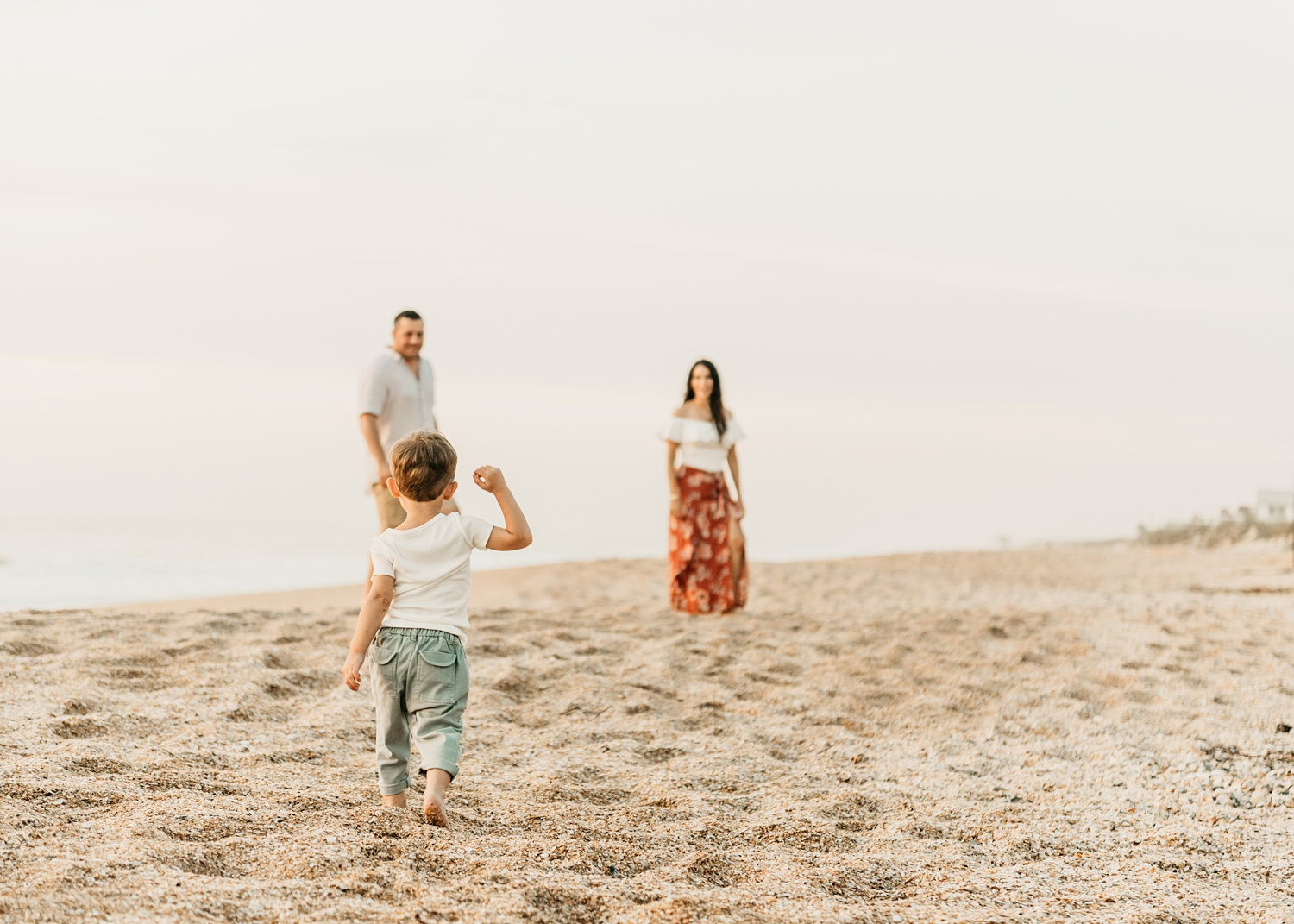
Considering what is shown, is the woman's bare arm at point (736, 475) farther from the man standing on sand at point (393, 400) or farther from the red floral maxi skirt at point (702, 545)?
the man standing on sand at point (393, 400)

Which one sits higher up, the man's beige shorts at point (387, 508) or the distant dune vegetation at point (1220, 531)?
the man's beige shorts at point (387, 508)

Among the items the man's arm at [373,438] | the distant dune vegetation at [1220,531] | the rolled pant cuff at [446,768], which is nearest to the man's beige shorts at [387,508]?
the man's arm at [373,438]

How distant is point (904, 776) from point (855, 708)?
92 centimetres

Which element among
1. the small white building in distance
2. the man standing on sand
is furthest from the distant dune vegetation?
the man standing on sand

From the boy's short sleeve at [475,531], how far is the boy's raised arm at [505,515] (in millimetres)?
13

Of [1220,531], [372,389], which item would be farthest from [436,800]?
[1220,531]

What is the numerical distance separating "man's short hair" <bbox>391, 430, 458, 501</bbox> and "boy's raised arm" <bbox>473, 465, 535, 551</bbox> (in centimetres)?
10

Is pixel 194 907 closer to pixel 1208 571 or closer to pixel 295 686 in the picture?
pixel 295 686

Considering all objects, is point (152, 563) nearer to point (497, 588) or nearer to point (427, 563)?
point (497, 588)

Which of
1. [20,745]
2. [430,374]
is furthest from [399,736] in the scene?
[430,374]

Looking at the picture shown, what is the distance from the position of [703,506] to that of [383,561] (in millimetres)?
4439

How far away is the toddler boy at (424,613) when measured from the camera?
9.43 feet

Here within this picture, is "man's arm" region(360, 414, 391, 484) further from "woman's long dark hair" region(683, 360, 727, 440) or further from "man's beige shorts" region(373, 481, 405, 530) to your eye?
"woman's long dark hair" region(683, 360, 727, 440)

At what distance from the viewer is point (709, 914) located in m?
2.24
